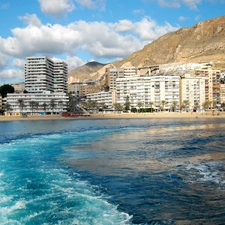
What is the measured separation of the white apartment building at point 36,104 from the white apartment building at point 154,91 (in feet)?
113

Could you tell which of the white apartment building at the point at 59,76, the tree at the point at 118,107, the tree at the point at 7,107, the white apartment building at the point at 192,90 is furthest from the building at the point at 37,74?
the white apartment building at the point at 192,90

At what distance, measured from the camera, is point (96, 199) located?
1338cm

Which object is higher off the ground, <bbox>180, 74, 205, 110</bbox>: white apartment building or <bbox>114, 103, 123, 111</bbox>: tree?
<bbox>180, 74, 205, 110</bbox>: white apartment building

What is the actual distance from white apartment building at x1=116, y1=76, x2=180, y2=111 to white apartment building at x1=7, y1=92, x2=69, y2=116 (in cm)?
3443

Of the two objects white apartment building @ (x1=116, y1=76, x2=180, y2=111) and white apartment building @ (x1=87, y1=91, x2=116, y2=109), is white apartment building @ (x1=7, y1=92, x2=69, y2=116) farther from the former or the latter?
white apartment building @ (x1=116, y1=76, x2=180, y2=111)

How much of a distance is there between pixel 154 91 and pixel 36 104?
58585mm

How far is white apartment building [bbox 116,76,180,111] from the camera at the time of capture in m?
160

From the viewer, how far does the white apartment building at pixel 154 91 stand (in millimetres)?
160500

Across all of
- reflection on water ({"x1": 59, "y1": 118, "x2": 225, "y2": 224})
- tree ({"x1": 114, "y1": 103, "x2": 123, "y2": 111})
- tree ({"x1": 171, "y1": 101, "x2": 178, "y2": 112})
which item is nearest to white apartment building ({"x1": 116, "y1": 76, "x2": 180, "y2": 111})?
tree ({"x1": 171, "y1": 101, "x2": 178, "y2": 112})

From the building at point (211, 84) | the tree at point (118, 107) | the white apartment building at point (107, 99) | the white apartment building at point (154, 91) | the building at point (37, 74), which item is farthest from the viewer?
the white apartment building at point (107, 99)

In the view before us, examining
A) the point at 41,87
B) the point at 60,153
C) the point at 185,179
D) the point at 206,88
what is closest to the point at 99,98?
the point at 41,87

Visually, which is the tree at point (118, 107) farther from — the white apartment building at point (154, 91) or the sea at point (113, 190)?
the sea at point (113, 190)

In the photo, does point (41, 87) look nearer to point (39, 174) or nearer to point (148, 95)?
point (148, 95)

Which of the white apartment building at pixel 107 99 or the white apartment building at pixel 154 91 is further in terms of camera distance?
the white apartment building at pixel 107 99
